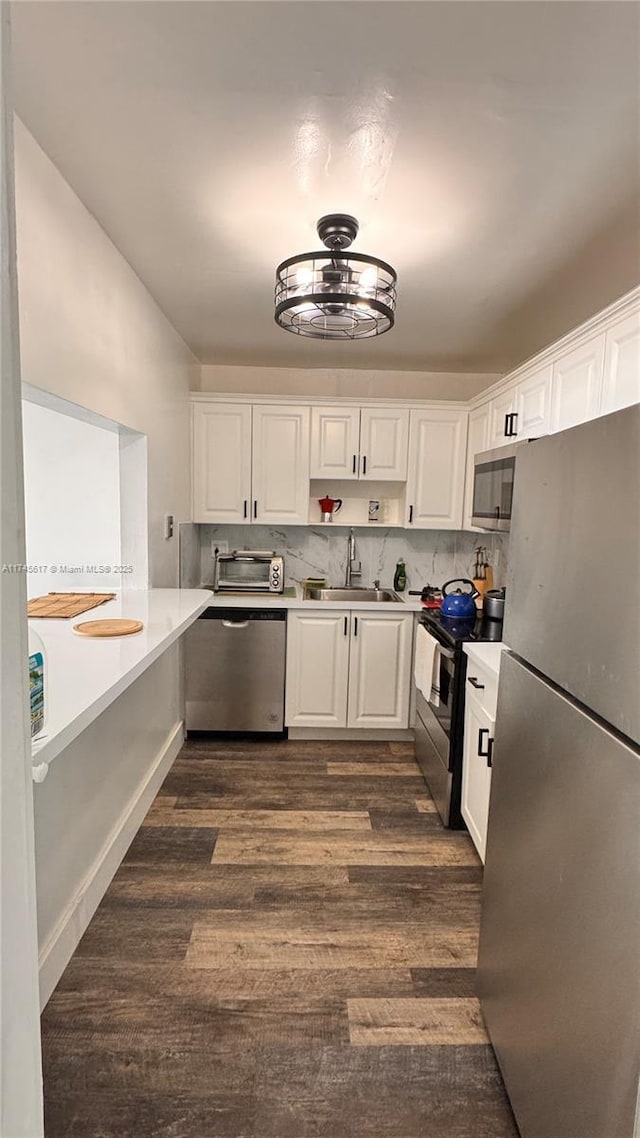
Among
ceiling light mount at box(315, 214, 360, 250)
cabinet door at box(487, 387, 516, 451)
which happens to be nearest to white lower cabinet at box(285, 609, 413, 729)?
cabinet door at box(487, 387, 516, 451)

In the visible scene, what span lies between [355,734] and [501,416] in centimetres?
208

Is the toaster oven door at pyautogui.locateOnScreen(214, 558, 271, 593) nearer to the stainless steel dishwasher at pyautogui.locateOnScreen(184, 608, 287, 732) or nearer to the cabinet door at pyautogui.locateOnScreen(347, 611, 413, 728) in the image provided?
the stainless steel dishwasher at pyautogui.locateOnScreen(184, 608, 287, 732)

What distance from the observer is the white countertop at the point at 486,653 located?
2.08 metres

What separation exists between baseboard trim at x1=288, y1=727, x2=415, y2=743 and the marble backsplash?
3.25 ft

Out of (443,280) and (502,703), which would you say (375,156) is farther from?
(502,703)

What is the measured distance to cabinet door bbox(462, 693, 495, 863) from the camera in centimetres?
210

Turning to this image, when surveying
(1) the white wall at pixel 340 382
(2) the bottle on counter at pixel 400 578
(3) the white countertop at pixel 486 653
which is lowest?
(3) the white countertop at pixel 486 653

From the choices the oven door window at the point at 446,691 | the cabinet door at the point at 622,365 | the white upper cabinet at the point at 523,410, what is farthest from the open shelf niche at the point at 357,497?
the cabinet door at the point at 622,365

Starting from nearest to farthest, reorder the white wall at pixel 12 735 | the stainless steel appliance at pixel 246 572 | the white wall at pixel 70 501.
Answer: the white wall at pixel 12 735 < the white wall at pixel 70 501 < the stainless steel appliance at pixel 246 572

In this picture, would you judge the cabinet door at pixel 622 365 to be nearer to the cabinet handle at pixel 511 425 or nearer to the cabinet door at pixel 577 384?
the cabinet door at pixel 577 384

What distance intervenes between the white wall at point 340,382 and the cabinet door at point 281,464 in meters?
0.38

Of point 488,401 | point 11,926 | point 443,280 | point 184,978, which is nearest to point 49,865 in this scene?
point 184,978

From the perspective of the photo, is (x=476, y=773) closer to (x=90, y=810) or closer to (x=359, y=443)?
(x=90, y=810)

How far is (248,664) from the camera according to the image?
3.36m
